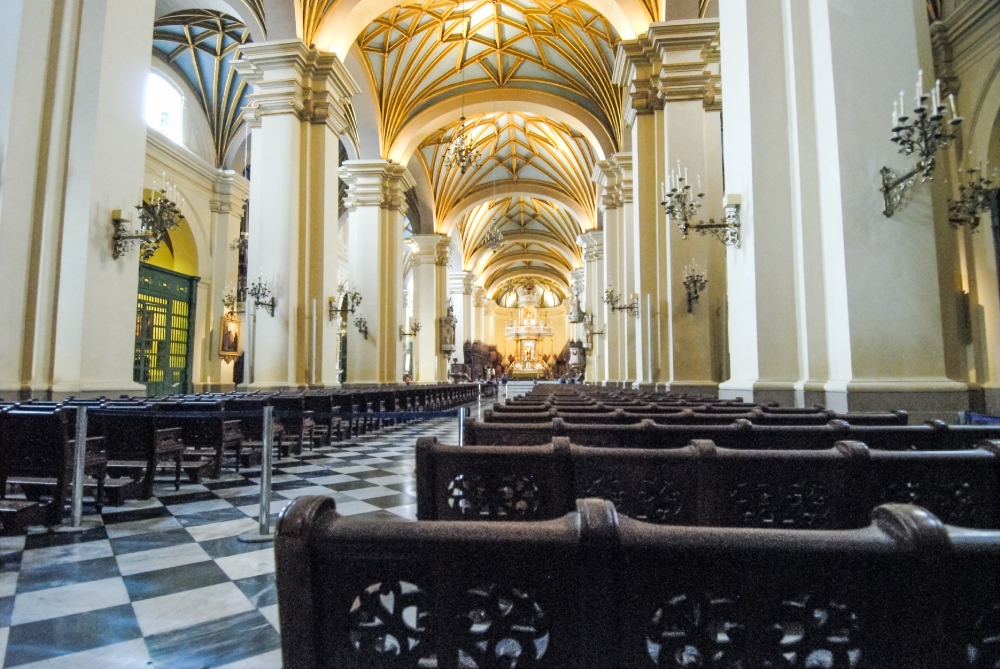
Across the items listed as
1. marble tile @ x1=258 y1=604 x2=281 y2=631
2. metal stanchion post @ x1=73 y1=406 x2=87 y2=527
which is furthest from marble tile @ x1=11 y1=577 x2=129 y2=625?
metal stanchion post @ x1=73 y1=406 x2=87 y2=527

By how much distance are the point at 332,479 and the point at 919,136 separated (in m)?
5.30

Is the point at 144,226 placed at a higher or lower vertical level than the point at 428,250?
lower

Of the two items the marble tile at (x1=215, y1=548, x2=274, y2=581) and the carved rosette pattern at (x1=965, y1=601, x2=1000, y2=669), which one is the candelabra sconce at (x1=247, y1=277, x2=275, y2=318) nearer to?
the marble tile at (x1=215, y1=548, x2=274, y2=581)

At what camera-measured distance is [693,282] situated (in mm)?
8688

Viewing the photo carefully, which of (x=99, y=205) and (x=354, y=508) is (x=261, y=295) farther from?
(x=354, y=508)

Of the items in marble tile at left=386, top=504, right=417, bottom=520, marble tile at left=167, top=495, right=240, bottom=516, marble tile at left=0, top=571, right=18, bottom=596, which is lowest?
marble tile at left=386, top=504, right=417, bottom=520

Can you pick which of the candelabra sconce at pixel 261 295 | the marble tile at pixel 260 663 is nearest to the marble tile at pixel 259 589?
the marble tile at pixel 260 663

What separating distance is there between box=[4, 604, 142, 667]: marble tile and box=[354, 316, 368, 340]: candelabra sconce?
1318 centimetres

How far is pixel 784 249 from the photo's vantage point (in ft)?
17.4

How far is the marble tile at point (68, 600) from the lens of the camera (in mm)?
2078

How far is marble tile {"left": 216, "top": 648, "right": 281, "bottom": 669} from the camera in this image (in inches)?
67.9

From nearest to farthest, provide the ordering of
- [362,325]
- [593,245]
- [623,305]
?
[623,305]
[362,325]
[593,245]

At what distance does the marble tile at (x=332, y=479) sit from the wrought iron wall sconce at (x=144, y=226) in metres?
3.60

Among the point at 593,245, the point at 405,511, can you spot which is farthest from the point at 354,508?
the point at 593,245
